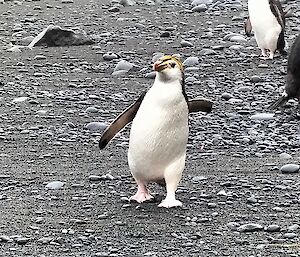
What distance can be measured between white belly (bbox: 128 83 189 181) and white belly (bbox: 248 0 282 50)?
4.38 metres

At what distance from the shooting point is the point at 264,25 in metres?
9.55

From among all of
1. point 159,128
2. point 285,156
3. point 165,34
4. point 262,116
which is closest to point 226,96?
point 262,116

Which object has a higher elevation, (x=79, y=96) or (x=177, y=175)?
(x=177, y=175)

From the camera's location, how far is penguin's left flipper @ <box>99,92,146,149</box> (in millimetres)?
5141

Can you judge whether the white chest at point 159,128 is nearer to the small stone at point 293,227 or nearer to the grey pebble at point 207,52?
the small stone at point 293,227

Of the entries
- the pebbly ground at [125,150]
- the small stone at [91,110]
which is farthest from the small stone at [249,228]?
the small stone at [91,110]

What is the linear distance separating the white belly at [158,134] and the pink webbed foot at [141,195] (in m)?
0.05

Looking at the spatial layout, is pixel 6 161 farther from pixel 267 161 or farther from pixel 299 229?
pixel 299 229

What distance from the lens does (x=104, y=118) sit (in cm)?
701

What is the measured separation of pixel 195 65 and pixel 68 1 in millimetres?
4080

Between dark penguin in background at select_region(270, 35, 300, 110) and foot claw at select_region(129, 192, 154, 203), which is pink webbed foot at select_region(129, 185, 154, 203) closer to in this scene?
foot claw at select_region(129, 192, 154, 203)

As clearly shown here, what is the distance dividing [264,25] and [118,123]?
4579 millimetres

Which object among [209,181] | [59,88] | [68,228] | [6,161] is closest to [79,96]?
[59,88]

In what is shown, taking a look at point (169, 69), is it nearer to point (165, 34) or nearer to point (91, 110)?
point (91, 110)
